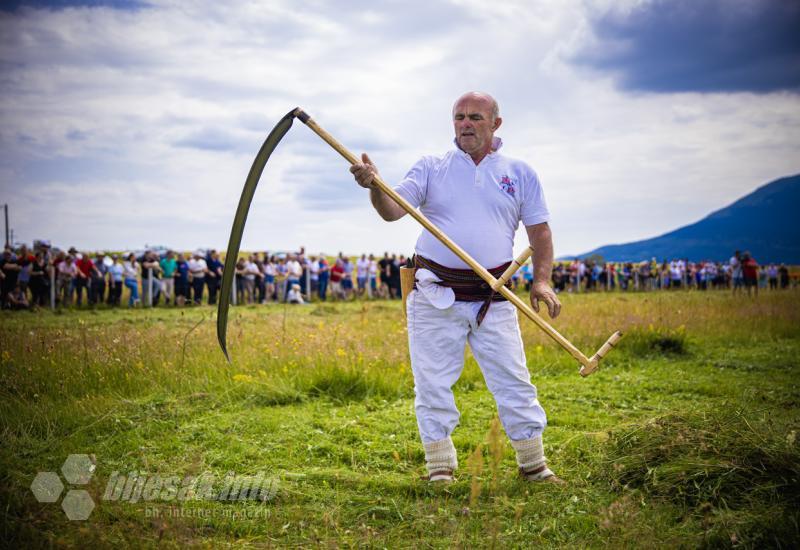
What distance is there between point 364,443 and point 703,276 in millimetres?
37999

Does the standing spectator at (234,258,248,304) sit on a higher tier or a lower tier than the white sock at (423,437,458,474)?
higher

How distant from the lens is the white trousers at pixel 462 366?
416cm

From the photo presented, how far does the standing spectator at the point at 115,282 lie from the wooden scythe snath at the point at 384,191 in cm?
1773

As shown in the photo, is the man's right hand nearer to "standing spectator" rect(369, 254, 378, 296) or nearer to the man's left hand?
the man's left hand

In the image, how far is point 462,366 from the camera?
4215 millimetres

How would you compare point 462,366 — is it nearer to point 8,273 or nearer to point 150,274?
point 8,273

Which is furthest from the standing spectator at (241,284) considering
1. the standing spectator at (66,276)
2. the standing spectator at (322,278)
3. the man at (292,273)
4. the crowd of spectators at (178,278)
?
the standing spectator at (66,276)

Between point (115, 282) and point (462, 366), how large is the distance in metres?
18.7

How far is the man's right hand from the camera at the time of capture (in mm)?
3967

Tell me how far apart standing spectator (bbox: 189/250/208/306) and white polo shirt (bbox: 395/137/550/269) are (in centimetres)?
1793

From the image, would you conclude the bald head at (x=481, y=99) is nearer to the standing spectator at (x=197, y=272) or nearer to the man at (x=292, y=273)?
the standing spectator at (x=197, y=272)

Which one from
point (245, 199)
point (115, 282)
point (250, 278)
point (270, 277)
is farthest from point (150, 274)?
point (245, 199)

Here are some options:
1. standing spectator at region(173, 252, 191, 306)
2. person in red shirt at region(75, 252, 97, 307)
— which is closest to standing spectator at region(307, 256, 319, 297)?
standing spectator at region(173, 252, 191, 306)

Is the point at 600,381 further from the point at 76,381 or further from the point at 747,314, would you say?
the point at 747,314
